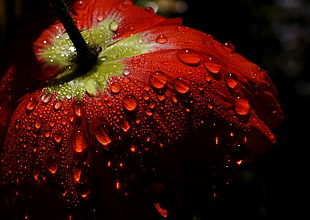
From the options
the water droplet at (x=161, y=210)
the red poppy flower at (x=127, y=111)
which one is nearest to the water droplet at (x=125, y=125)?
the red poppy flower at (x=127, y=111)

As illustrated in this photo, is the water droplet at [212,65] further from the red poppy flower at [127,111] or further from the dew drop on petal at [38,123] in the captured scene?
the dew drop on petal at [38,123]

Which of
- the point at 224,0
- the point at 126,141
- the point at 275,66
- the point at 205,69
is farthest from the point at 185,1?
the point at 126,141

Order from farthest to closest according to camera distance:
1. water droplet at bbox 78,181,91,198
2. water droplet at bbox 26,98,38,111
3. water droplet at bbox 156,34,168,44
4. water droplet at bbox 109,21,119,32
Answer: water droplet at bbox 109,21,119,32 → water droplet at bbox 156,34,168,44 → water droplet at bbox 26,98,38,111 → water droplet at bbox 78,181,91,198

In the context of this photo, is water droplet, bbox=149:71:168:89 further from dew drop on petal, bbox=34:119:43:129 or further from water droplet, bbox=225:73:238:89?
dew drop on petal, bbox=34:119:43:129

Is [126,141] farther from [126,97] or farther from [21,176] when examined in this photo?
[21,176]

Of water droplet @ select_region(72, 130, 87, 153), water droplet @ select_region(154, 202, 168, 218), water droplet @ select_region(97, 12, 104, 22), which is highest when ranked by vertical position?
water droplet @ select_region(97, 12, 104, 22)

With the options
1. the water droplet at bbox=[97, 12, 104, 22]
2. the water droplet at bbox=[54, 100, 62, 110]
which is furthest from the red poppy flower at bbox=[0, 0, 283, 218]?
the water droplet at bbox=[97, 12, 104, 22]

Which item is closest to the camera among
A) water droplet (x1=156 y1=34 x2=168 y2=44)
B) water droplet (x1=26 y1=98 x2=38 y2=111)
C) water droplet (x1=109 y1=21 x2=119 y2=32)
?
water droplet (x1=26 y1=98 x2=38 y2=111)
